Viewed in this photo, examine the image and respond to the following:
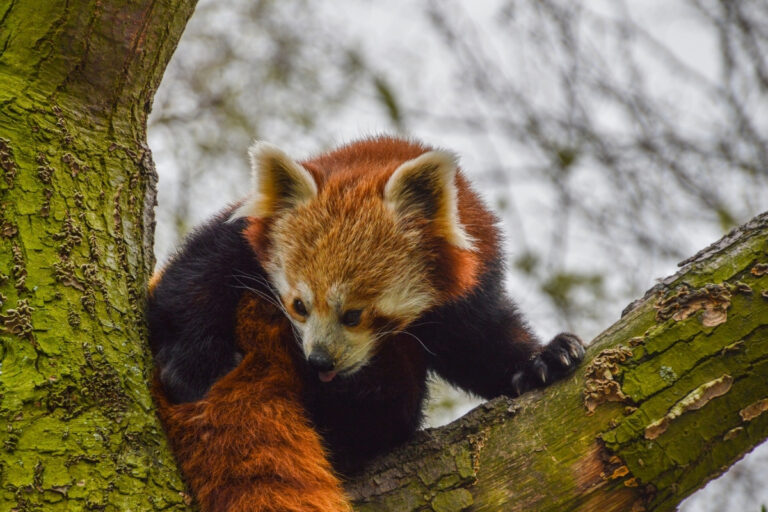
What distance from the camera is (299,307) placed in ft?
10.4

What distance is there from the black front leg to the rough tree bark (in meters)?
0.79

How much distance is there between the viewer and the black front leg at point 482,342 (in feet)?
10.9

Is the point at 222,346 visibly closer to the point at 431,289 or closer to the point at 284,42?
the point at 431,289

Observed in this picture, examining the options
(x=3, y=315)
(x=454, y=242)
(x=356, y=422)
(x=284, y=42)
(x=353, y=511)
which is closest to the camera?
(x=3, y=315)

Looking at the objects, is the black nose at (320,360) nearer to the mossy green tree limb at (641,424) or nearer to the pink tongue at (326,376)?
the pink tongue at (326,376)

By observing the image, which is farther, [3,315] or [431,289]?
[431,289]

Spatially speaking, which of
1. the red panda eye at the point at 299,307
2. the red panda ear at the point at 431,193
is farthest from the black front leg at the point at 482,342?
Answer: the red panda eye at the point at 299,307

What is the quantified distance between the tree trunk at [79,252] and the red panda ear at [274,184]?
551mm

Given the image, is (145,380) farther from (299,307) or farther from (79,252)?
(299,307)

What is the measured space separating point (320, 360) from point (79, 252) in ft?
3.22

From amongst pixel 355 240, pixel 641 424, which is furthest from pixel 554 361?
pixel 355 240

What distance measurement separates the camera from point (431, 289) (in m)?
3.26

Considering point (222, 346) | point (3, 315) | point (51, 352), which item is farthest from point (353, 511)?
point (3, 315)

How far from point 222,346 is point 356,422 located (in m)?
0.63
